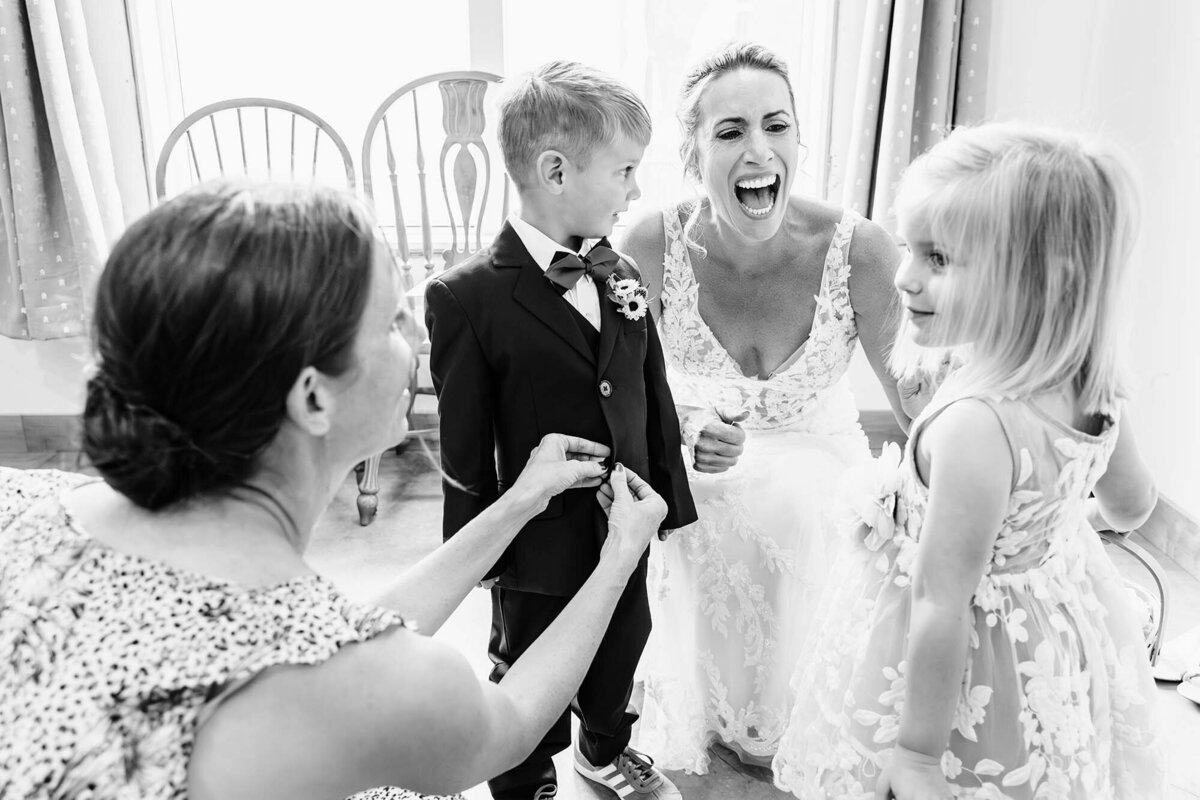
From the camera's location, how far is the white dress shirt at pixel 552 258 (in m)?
1.37

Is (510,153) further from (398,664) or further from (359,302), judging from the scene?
(398,664)

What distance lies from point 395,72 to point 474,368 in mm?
2134

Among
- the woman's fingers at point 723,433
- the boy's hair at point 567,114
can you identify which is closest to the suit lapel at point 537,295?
the boy's hair at point 567,114

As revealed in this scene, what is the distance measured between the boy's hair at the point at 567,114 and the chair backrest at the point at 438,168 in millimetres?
1282

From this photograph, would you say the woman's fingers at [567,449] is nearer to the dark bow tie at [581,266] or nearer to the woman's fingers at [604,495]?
the woman's fingers at [604,495]

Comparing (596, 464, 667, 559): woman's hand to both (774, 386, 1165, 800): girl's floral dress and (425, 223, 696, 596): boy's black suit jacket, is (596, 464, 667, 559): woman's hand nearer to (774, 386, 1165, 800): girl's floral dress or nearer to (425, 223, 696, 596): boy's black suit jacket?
(425, 223, 696, 596): boy's black suit jacket

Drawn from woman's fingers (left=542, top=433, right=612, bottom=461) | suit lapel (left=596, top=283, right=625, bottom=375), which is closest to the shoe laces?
woman's fingers (left=542, top=433, right=612, bottom=461)

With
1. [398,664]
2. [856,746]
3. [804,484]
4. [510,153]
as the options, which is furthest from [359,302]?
[804,484]

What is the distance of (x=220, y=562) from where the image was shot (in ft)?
2.45

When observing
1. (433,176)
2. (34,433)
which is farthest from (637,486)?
(34,433)

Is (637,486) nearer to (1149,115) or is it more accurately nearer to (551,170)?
(551,170)

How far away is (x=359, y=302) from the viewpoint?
77 centimetres

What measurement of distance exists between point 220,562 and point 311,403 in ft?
0.44

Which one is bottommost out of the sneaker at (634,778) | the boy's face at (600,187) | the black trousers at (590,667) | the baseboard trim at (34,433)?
the baseboard trim at (34,433)
